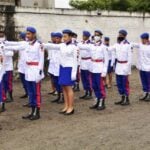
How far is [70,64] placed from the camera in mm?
10500

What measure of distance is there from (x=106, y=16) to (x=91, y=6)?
22.7 ft

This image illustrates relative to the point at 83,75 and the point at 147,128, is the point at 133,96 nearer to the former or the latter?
the point at 83,75

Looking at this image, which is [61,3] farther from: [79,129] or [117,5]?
[79,129]

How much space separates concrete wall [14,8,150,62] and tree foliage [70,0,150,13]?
2.25m

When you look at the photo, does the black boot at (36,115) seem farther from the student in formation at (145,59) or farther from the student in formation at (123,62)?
the student in formation at (145,59)

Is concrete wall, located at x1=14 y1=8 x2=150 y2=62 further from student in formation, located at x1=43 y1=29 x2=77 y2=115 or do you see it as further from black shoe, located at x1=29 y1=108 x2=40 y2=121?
black shoe, located at x1=29 y1=108 x2=40 y2=121

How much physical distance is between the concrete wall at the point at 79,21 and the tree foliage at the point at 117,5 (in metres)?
2.25

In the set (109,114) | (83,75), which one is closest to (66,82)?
(109,114)

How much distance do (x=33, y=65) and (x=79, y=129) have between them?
172 centimetres

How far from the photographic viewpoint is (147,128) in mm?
9320

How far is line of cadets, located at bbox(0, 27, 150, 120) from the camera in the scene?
10195 millimetres

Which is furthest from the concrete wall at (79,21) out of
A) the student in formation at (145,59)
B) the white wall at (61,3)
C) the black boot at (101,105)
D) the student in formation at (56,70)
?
the white wall at (61,3)

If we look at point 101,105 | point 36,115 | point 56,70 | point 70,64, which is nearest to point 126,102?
point 101,105

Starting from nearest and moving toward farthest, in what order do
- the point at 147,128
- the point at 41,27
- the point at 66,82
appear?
1. the point at 147,128
2. the point at 66,82
3. the point at 41,27
